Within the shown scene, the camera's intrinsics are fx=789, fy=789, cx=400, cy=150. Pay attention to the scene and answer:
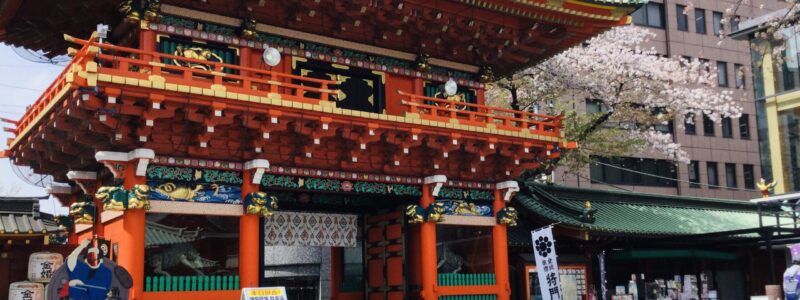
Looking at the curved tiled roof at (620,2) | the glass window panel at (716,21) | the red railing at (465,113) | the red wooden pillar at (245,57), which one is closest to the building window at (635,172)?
the glass window panel at (716,21)

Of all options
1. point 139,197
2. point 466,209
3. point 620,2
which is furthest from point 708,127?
point 139,197

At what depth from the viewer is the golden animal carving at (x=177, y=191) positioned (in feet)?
47.1

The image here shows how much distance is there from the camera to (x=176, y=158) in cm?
1455

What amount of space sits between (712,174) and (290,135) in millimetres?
42790

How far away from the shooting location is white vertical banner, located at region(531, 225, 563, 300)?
16500 mm

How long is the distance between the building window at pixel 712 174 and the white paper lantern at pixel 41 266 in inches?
1774

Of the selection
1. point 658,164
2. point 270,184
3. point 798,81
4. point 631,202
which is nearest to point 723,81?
point 658,164

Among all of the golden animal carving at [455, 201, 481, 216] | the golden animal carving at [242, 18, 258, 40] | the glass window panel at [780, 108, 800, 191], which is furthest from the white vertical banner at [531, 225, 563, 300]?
the glass window panel at [780, 108, 800, 191]

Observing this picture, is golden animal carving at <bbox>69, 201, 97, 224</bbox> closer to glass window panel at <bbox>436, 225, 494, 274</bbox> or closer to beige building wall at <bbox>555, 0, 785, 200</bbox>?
glass window panel at <bbox>436, 225, 494, 274</bbox>

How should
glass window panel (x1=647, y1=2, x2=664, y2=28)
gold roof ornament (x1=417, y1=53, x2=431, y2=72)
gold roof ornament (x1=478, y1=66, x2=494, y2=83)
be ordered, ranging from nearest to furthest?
gold roof ornament (x1=417, y1=53, x2=431, y2=72)
gold roof ornament (x1=478, y1=66, x2=494, y2=83)
glass window panel (x1=647, y1=2, x2=664, y2=28)

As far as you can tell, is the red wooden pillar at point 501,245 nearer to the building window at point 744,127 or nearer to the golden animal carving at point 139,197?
the golden animal carving at point 139,197

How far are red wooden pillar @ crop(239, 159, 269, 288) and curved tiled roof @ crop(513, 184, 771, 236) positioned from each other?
9226 millimetres

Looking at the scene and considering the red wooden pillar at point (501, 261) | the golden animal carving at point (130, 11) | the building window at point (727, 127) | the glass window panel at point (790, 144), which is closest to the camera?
the golden animal carving at point (130, 11)

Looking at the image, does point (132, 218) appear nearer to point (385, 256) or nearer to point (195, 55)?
point (195, 55)
